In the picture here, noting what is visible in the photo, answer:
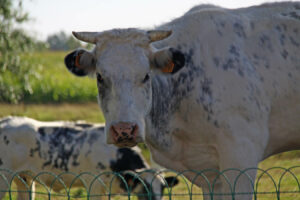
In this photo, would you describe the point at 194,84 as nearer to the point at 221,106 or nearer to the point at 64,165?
the point at 221,106

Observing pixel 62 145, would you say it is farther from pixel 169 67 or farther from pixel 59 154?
pixel 169 67

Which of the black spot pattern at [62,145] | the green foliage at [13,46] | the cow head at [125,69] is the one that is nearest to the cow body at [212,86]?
the cow head at [125,69]

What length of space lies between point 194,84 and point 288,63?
1019 mm

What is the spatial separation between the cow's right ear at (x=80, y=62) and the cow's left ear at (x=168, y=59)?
595 mm

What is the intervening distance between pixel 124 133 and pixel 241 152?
1.23 meters

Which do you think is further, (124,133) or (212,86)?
(212,86)

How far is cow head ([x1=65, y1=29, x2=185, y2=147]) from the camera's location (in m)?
4.29

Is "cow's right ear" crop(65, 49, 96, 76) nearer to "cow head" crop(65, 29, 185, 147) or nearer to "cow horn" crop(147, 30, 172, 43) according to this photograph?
"cow head" crop(65, 29, 185, 147)

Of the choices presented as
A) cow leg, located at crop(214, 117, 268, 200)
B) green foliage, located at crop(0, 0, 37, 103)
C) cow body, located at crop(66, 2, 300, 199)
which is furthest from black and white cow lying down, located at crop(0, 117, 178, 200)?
green foliage, located at crop(0, 0, 37, 103)

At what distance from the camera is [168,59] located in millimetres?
4766

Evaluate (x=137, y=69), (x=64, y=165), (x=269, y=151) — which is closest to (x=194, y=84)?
(x=137, y=69)

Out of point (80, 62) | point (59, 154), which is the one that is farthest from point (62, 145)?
point (80, 62)

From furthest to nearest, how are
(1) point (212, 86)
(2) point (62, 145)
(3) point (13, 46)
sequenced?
(3) point (13, 46), (2) point (62, 145), (1) point (212, 86)

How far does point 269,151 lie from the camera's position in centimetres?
530
